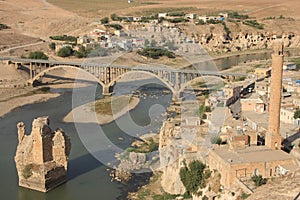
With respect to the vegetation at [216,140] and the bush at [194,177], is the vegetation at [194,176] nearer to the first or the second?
the bush at [194,177]

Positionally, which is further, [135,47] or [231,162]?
[135,47]

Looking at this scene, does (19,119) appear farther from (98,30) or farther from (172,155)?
(98,30)

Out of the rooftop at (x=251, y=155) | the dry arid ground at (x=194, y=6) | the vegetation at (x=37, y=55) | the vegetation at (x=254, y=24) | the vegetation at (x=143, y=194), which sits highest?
the dry arid ground at (x=194, y=6)

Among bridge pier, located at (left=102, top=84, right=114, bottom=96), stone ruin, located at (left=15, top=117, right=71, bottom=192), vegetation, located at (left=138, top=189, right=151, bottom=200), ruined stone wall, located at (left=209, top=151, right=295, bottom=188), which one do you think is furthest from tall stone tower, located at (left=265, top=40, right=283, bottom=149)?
bridge pier, located at (left=102, top=84, right=114, bottom=96)

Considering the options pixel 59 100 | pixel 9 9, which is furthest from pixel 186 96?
pixel 9 9

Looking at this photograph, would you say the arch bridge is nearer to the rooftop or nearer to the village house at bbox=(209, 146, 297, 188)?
the rooftop

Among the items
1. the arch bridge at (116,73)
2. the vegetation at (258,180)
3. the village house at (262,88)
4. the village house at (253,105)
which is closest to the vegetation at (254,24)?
the arch bridge at (116,73)
